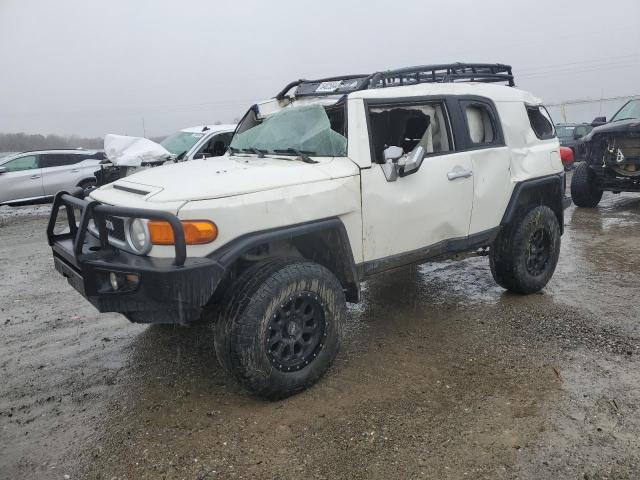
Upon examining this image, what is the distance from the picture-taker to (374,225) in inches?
140

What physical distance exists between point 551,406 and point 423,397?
0.74 metres

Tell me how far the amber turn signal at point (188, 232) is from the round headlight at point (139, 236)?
0.18 feet

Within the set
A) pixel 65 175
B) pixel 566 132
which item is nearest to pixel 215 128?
pixel 65 175

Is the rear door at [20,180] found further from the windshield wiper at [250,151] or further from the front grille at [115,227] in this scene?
Answer: the front grille at [115,227]

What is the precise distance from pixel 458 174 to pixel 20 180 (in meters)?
11.6

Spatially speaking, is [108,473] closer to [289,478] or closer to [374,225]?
[289,478]

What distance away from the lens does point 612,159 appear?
29.5 feet

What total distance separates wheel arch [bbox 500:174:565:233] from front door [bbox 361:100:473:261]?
0.57 meters

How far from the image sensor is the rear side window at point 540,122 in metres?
4.94

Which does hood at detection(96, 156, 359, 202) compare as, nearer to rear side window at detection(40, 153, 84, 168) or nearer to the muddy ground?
the muddy ground

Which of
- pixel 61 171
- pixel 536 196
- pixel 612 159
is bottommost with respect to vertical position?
pixel 612 159

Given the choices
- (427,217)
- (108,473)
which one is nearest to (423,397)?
(427,217)

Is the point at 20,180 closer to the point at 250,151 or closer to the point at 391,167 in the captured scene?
the point at 250,151

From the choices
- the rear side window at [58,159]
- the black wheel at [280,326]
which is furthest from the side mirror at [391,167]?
the rear side window at [58,159]
